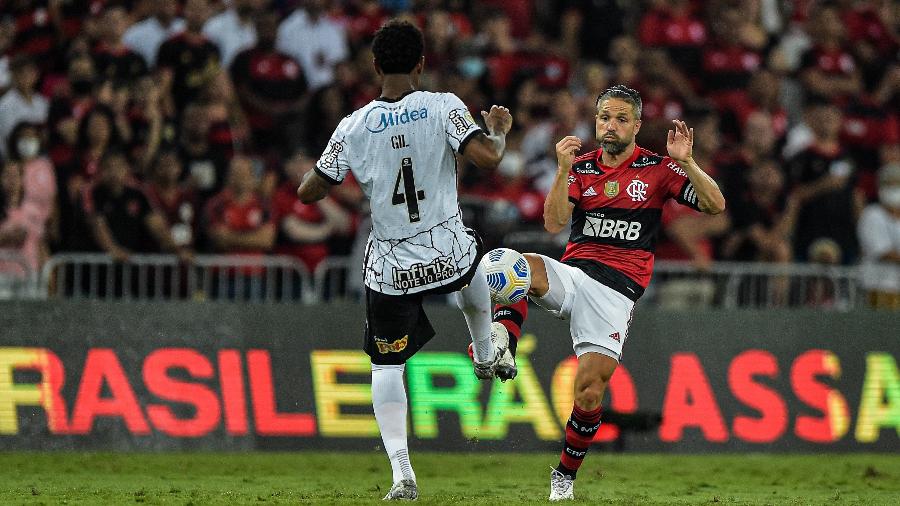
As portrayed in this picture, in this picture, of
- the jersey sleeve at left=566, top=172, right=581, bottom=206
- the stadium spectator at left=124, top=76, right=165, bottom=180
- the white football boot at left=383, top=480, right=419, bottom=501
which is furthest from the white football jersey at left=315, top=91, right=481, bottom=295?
the stadium spectator at left=124, top=76, right=165, bottom=180

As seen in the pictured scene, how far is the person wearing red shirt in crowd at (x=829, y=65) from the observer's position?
20.1 m

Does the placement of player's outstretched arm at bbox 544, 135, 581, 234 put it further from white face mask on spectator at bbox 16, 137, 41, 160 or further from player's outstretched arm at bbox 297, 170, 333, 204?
white face mask on spectator at bbox 16, 137, 41, 160

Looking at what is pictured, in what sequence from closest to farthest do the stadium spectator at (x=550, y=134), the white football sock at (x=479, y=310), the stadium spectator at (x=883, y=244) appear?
1. the white football sock at (x=479, y=310)
2. the stadium spectator at (x=883, y=244)
3. the stadium spectator at (x=550, y=134)

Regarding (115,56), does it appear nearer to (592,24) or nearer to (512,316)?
(592,24)

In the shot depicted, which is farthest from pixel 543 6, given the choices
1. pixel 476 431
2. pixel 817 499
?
pixel 817 499

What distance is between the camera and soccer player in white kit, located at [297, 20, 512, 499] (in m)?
9.55

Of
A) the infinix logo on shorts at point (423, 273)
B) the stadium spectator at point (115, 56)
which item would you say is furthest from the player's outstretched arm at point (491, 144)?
the stadium spectator at point (115, 56)

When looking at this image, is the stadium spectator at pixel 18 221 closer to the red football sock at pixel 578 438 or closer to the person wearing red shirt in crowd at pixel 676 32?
the red football sock at pixel 578 438

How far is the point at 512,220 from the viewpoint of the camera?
16234 millimetres

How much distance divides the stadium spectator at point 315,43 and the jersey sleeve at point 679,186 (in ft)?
27.2

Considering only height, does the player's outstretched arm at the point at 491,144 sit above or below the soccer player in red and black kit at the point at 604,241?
above

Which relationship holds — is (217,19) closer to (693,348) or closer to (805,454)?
(693,348)

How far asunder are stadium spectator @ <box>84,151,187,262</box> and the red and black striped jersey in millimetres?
6110

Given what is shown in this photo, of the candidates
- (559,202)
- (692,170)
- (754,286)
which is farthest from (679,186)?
(754,286)
